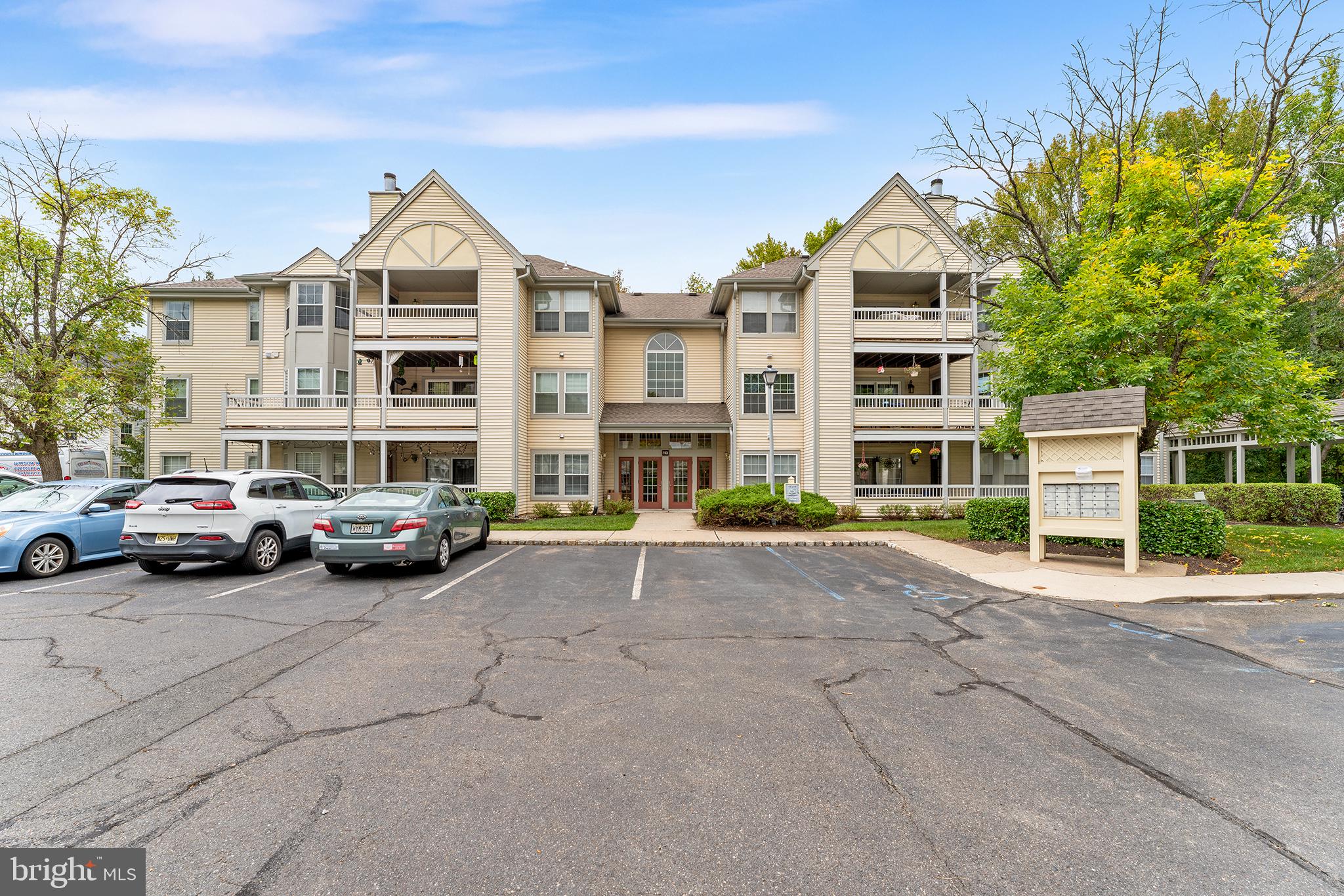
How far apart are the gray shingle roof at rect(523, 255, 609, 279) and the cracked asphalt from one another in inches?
657

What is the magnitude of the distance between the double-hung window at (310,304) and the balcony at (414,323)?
2.27 m

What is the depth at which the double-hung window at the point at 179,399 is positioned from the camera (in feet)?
75.4

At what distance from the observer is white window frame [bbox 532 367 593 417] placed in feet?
72.8

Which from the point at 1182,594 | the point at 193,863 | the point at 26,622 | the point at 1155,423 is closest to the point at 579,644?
the point at 193,863

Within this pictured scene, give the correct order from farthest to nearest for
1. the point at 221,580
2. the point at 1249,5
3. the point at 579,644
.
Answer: the point at 1249,5 → the point at 221,580 → the point at 579,644

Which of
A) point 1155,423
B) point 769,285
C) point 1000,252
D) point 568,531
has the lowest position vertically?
point 568,531

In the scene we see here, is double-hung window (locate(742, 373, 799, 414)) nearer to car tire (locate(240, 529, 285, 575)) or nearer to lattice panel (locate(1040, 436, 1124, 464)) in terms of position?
lattice panel (locate(1040, 436, 1124, 464))

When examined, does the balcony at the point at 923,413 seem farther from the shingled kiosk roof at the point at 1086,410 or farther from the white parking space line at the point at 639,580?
the white parking space line at the point at 639,580

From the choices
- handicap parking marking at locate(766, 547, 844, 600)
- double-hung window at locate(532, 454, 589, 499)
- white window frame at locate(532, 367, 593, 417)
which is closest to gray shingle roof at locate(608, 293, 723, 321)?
white window frame at locate(532, 367, 593, 417)

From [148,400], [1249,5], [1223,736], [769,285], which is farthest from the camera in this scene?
[769,285]

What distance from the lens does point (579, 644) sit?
6.05 m

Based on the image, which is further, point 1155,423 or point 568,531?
point 568,531

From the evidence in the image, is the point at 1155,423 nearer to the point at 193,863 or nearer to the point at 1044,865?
the point at 1044,865

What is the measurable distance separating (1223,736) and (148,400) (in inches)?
1065
